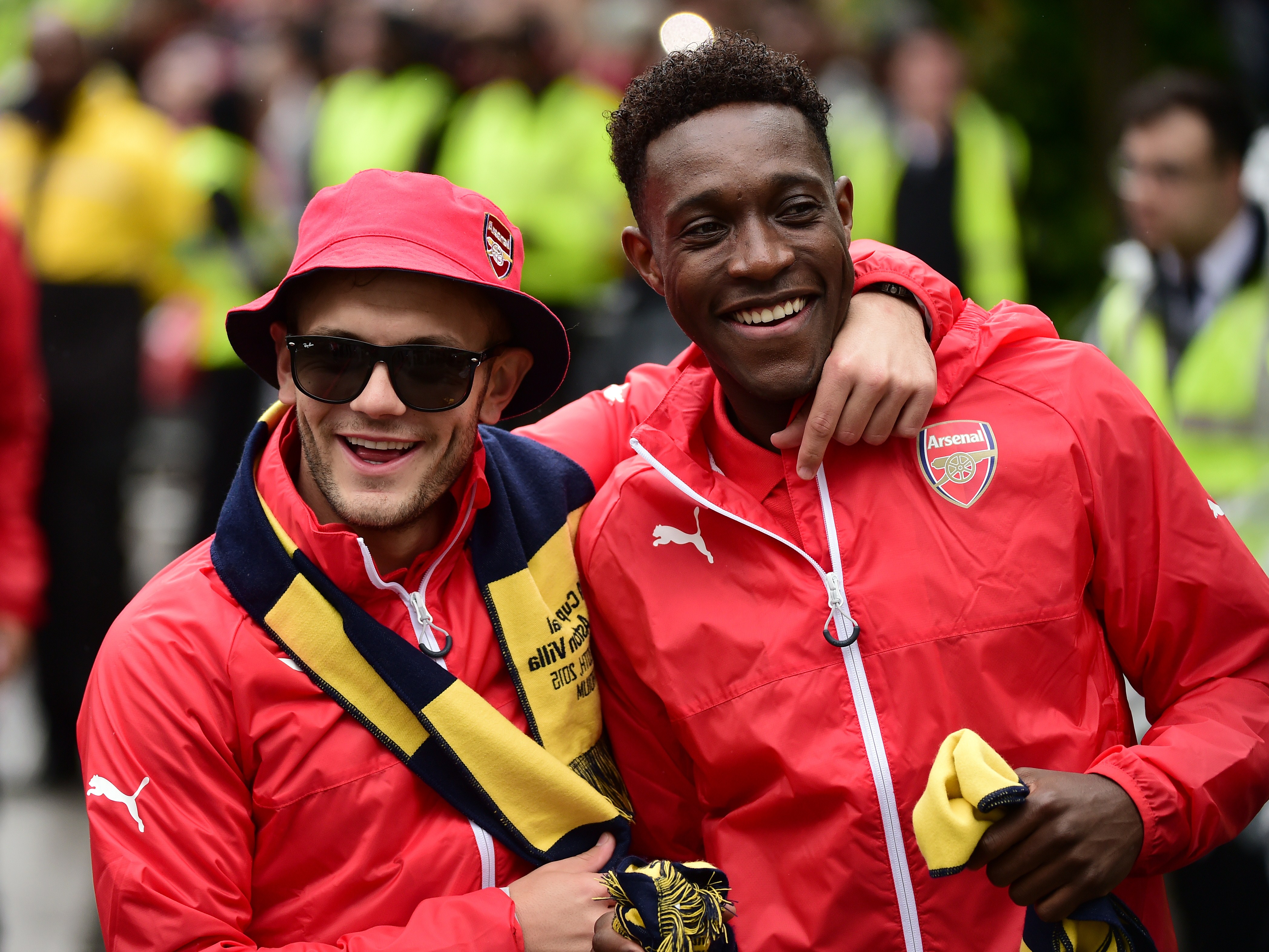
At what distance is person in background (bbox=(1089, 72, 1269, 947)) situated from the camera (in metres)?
4.24

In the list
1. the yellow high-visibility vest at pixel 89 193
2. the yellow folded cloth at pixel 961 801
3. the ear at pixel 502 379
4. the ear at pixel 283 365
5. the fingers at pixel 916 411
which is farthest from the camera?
the yellow high-visibility vest at pixel 89 193

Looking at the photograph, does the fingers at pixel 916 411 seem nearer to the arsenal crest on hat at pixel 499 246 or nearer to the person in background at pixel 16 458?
the arsenal crest on hat at pixel 499 246

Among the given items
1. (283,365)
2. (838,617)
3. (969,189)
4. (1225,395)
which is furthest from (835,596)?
(969,189)

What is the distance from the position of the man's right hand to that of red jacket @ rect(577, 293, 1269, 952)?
27 cm

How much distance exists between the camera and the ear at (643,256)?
8.45ft

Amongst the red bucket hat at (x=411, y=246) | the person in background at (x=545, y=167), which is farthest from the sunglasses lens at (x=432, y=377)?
the person in background at (x=545, y=167)

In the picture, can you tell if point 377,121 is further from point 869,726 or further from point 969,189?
point 869,726

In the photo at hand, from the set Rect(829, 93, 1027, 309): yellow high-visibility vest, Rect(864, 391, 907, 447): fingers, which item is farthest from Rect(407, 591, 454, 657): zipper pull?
Rect(829, 93, 1027, 309): yellow high-visibility vest

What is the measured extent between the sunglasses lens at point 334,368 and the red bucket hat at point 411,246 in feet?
0.45

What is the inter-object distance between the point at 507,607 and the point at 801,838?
0.67 meters

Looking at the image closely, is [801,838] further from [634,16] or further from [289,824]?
[634,16]

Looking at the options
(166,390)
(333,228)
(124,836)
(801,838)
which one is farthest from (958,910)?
(166,390)

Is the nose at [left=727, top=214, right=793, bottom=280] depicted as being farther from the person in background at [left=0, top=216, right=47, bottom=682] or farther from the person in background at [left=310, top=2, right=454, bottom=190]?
the person in background at [left=310, top=2, right=454, bottom=190]

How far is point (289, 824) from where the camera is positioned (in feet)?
7.44
